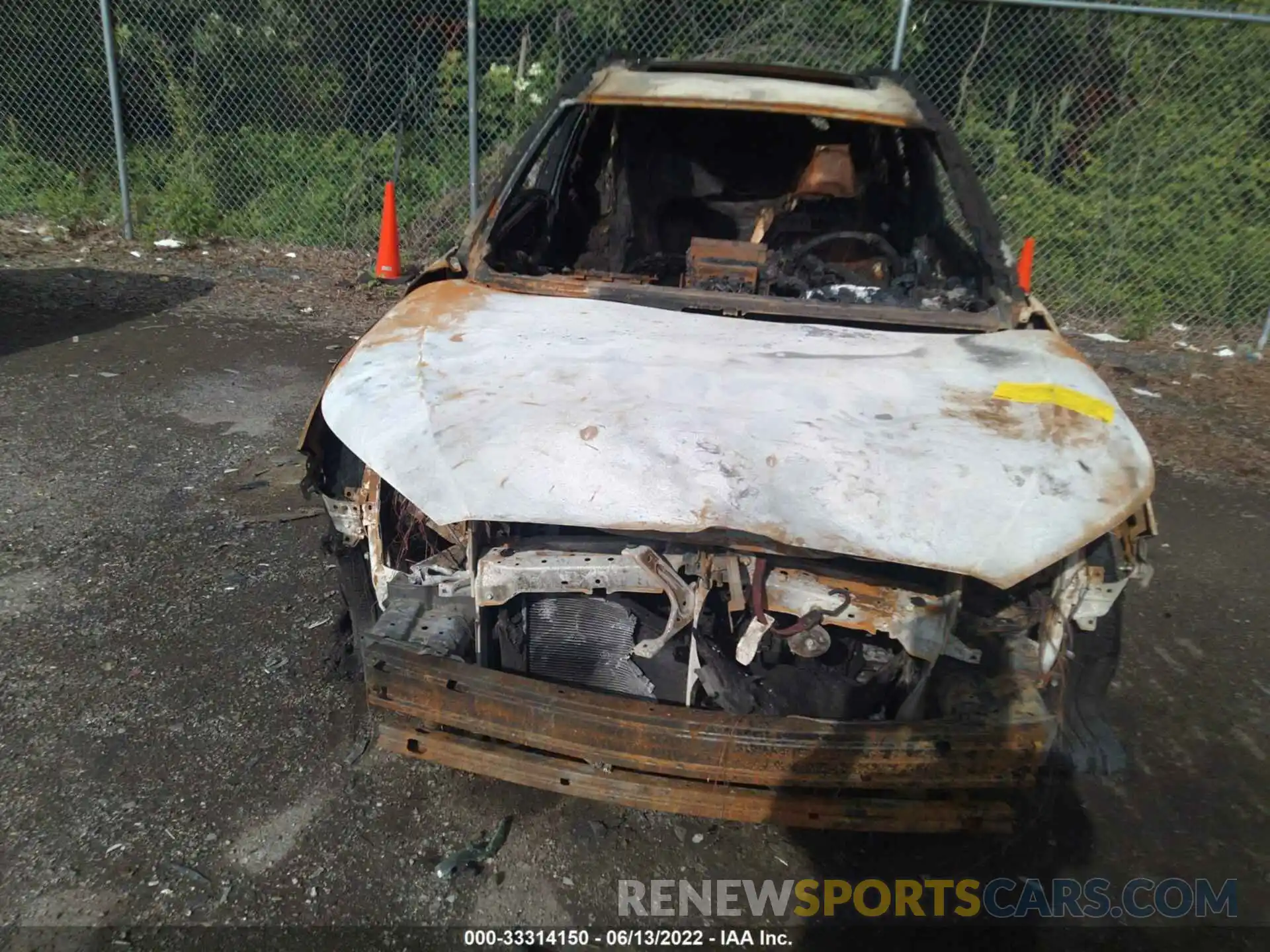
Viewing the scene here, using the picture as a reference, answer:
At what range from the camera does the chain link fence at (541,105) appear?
293 inches

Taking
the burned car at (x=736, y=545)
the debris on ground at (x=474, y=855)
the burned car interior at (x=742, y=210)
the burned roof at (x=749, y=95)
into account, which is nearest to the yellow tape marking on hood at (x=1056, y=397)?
the burned car at (x=736, y=545)

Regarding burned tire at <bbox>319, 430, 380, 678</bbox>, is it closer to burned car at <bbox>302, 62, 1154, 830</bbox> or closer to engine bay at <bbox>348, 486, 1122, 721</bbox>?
burned car at <bbox>302, 62, 1154, 830</bbox>

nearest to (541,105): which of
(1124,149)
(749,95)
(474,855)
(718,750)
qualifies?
(1124,149)

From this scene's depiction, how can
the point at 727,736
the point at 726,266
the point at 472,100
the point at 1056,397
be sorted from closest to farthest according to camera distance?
1. the point at 727,736
2. the point at 1056,397
3. the point at 726,266
4. the point at 472,100

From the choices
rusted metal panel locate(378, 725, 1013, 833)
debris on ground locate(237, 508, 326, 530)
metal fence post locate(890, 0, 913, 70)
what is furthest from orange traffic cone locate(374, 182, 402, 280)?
rusted metal panel locate(378, 725, 1013, 833)

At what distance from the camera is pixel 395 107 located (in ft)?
27.6

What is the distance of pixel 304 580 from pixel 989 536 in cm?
253

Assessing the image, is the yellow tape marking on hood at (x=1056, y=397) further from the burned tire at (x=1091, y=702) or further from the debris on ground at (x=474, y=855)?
the debris on ground at (x=474, y=855)

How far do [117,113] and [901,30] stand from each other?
631 centimetres

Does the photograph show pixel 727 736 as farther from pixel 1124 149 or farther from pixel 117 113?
pixel 117 113

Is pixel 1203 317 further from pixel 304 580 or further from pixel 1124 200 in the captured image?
pixel 304 580

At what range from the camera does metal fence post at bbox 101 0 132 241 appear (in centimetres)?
741

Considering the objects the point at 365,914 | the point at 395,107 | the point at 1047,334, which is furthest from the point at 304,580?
the point at 395,107

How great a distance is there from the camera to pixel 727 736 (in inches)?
80.9
